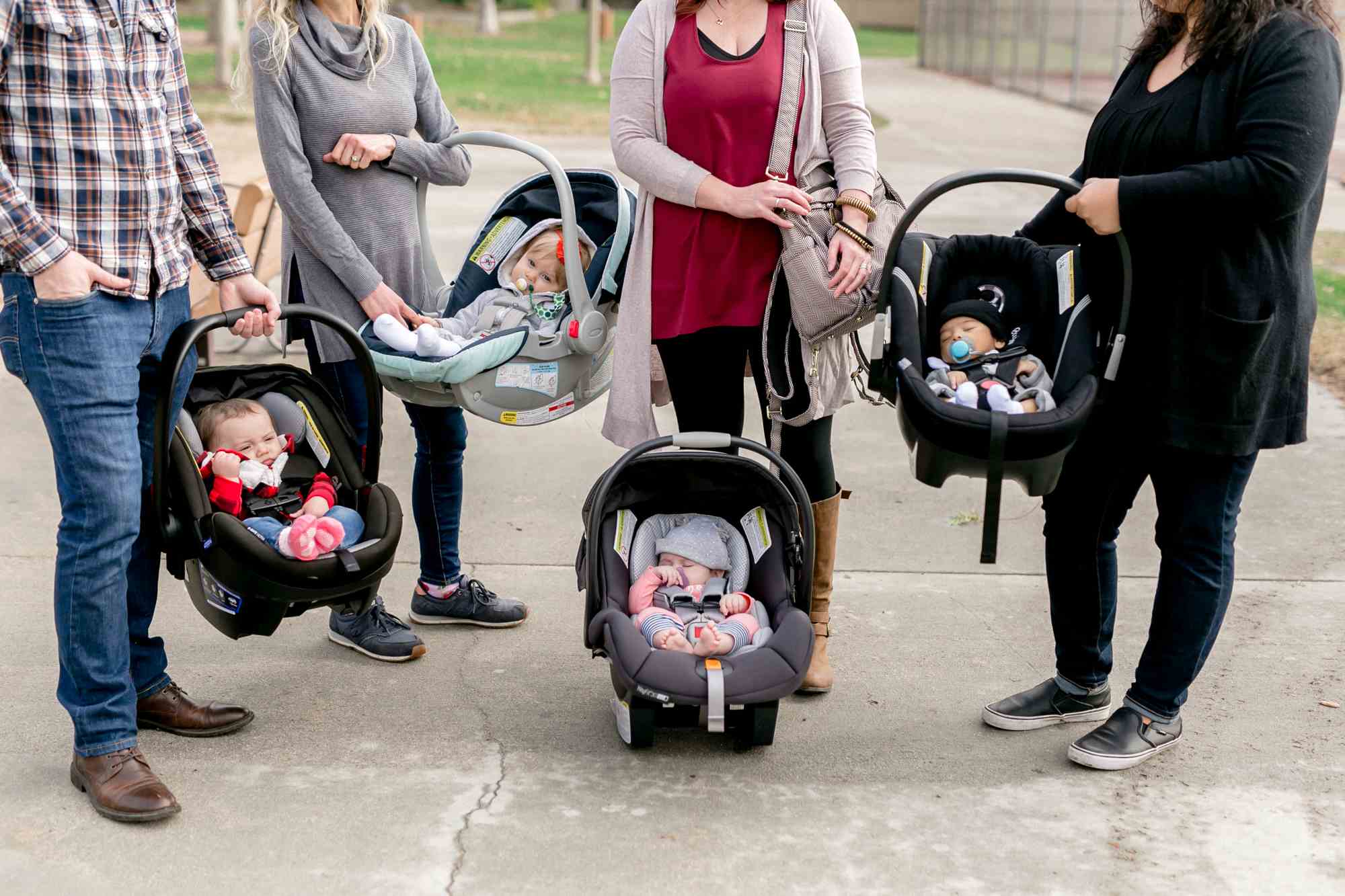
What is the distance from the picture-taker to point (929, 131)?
17.2 metres

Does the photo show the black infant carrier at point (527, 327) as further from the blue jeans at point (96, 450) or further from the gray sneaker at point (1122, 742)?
the gray sneaker at point (1122, 742)

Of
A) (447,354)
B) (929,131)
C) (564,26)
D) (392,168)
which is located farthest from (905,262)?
(564,26)

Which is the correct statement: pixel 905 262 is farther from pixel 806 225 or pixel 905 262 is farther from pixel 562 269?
pixel 562 269

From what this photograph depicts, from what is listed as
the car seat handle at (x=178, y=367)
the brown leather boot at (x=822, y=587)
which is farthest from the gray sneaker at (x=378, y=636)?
the brown leather boot at (x=822, y=587)

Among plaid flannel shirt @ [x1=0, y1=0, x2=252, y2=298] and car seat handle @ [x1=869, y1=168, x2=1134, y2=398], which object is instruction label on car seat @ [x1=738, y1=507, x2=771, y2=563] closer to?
car seat handle @ [x1=869, y1=168, x2=1134, y2=398]

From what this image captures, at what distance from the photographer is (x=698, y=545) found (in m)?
3.61

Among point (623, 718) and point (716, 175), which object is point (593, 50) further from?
point (623, 718)

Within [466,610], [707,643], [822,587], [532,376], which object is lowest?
[466,610]

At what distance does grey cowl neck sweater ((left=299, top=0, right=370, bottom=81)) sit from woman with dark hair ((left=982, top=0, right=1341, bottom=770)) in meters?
1.83

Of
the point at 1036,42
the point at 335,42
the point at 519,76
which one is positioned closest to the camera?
the point at 335,42

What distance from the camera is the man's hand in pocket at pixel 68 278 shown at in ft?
9.25

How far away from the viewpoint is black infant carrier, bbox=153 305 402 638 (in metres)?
3.07

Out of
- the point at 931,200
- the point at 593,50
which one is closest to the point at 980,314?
the point at 931,200

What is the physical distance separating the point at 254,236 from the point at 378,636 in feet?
11.8
